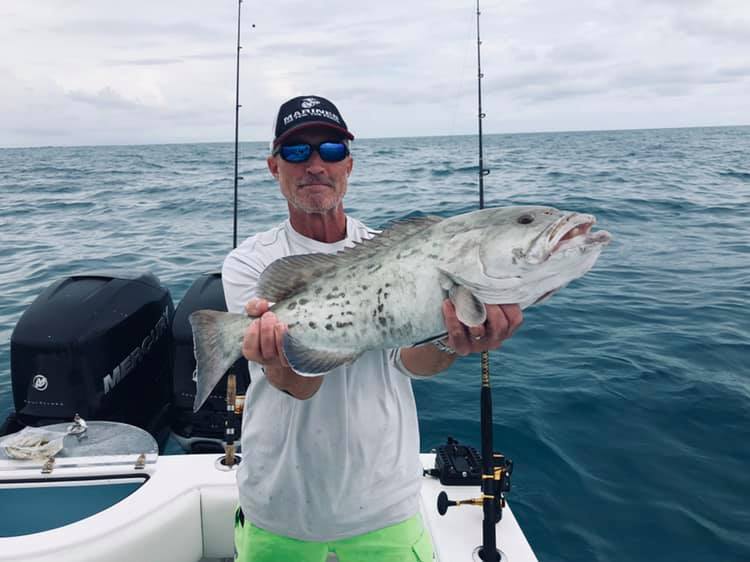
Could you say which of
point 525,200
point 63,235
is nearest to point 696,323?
point 525,200

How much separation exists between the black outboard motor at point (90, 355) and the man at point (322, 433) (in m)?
2.64

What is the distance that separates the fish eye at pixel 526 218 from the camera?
2.43 meters

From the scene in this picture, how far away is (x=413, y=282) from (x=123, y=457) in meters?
2.99

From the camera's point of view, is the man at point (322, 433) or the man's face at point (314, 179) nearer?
the man at point (322, 433)

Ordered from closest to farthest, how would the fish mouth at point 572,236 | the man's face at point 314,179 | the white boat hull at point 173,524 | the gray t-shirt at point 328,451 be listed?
the fish mouth at point 572,236
the gray t-shirt at point 328,451
the man's face at point 314,179
the white boat hull at point 173,524

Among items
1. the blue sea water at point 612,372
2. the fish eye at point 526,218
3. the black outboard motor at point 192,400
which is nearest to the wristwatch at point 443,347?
the fish eye at point 526,218

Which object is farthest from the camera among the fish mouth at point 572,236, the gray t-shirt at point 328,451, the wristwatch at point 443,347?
the gray t-shirt at point 328,451

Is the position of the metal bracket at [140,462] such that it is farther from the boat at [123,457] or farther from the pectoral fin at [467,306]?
the pectoral fin at [467,306]

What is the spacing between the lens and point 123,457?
13.6 ft

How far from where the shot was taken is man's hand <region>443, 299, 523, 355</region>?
238 cm

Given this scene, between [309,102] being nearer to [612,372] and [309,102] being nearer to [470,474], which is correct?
[470,474]

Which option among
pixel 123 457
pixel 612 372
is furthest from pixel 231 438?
pixel 612 372

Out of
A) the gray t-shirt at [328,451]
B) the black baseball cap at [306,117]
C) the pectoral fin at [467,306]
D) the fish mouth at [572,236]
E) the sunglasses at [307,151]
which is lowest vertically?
the gray t-shirt at [328,451]

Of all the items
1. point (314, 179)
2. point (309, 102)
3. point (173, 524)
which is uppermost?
point (309, 102)
